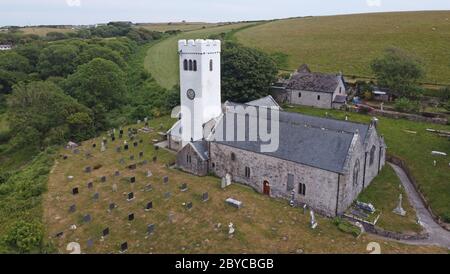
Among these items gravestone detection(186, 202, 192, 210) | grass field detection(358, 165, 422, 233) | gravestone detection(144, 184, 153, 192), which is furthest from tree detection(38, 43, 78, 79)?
grass field detection(358, 165, 422, 233)

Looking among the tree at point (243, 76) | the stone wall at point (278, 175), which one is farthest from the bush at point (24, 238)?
the tree at point (243, 76)

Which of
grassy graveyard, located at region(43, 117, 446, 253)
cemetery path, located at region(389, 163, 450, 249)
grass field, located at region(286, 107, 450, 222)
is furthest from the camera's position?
grass field, located at region(286, 107, 450, 222)

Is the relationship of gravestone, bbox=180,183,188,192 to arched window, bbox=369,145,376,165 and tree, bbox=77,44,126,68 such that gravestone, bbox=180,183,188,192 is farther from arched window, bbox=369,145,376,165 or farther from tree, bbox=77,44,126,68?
tree, bbox=77,44,126,68

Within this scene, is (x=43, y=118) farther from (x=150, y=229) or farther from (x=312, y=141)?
(x=312, y=141)

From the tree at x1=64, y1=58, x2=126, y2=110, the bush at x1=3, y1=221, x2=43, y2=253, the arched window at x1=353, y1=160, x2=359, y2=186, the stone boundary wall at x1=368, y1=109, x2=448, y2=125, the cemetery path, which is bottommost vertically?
the cemetery path

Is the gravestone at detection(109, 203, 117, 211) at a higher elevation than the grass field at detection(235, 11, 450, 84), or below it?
below

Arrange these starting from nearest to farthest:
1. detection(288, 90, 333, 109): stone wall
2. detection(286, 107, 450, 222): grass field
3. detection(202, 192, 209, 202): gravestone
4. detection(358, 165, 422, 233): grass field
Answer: detection(358, 165, 422, 233): grass field < detection(202, 192, 209, 202): gravestone < detection(286, 107, 450, 222): grass field < detection(288, 90, 333, 109): stone wall
